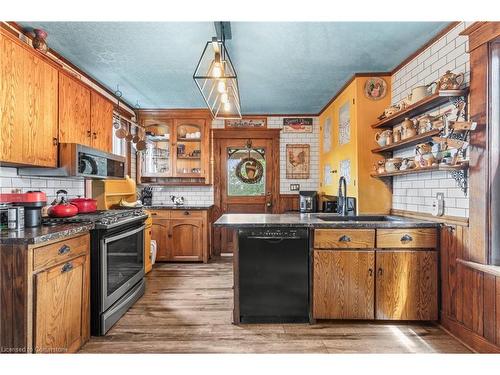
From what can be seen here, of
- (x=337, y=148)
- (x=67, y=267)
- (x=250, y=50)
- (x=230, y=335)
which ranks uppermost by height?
(x=250, y=50)

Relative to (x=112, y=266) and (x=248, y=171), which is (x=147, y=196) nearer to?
(x=248, y=171)

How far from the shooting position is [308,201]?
4.48m

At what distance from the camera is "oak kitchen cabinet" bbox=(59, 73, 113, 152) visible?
249 centimetres

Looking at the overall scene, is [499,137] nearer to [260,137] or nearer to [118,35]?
[118,35]

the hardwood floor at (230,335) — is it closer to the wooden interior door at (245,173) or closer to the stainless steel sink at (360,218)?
the stainless steel sink at (360,218)

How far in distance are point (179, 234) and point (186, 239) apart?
0.43ft

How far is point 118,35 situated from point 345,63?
Result: 2.14 meters

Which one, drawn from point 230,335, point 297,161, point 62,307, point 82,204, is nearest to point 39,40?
point 82,204

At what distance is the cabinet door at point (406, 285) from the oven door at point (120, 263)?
7.06 feet

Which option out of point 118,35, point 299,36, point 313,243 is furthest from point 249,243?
point 118,35

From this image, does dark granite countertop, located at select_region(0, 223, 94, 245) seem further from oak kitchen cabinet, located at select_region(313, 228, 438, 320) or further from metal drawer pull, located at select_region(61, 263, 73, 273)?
oak kitchen cabinet, located at select_region(313, 228, 438, 320)

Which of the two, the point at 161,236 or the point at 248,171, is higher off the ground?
the point at 248,171

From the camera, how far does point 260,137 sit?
16.5 ft

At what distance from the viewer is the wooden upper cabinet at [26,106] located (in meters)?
1.85
